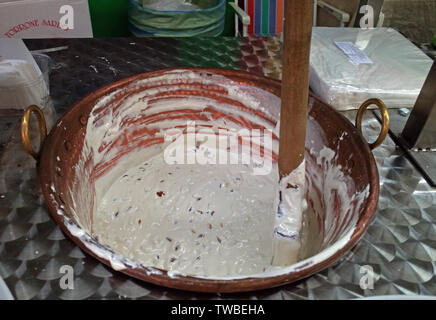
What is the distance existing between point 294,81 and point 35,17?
2.24m

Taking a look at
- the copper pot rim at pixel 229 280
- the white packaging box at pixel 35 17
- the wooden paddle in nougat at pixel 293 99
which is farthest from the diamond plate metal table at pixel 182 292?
the white packaging box at pixel 35 17

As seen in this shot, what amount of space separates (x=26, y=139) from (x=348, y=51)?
3.94ft

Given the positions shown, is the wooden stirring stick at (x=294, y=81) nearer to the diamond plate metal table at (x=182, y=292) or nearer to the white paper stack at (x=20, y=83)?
the diamond plate metal table at (x=182, y=292)

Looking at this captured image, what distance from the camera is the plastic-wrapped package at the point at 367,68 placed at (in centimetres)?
131

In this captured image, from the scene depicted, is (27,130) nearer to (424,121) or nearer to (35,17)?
(424,121)

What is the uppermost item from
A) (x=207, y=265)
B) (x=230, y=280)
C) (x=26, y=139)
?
(x=26, y=139)

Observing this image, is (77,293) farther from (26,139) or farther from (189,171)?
(189,171)

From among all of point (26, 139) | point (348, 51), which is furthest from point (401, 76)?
point (26, 139)

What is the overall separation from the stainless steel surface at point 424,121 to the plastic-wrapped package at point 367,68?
24 centimetres

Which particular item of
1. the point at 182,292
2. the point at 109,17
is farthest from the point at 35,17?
the point at 182,292

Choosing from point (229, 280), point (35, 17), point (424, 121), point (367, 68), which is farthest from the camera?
point (35, 17)

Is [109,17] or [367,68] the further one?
[109,17]

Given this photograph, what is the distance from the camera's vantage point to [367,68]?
147cm

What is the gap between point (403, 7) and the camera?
3113 millimetres
